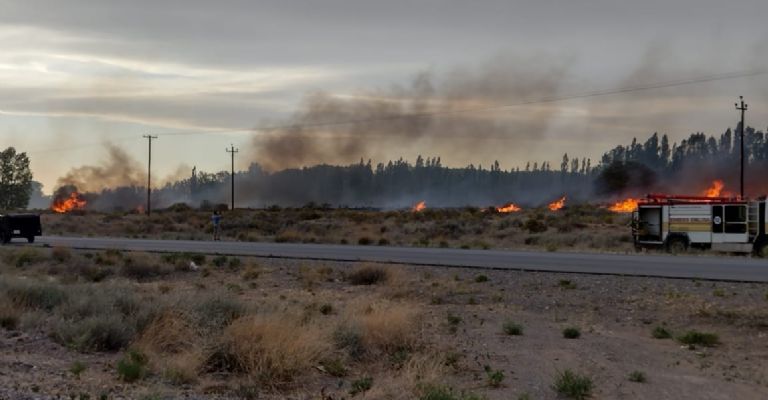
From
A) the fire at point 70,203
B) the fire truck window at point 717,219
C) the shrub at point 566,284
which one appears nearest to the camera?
the shrub at point 566,284

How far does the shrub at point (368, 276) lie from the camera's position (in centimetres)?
2245

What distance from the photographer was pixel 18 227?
42.6 m

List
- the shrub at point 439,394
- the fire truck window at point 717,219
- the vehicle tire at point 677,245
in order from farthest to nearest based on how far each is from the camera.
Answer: the vehicle tire at point 677,245 < the fire truck window at point 717,219 < the shrub at point 439,394

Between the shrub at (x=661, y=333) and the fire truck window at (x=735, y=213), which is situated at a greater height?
the fire truck window at (x=735, y=213)

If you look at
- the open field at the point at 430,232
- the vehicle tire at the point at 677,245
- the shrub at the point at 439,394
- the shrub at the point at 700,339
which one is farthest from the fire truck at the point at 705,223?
the shrub at the point at 439,394

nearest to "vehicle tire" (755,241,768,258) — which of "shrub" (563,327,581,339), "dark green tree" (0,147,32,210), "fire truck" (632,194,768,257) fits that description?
"fire truck" (632,194,768,257)

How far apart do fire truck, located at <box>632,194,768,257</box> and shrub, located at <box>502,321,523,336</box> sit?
18906 millimetres

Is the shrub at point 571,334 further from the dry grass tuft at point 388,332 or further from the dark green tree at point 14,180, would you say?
the dark green tree at point 14,180

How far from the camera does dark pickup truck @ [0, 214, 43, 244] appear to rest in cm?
4144

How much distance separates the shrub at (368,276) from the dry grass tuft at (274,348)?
10834 mm

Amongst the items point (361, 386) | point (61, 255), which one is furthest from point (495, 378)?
point (61, 255)

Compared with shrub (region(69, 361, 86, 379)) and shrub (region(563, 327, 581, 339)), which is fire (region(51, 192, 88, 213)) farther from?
shrub (region(69, 361, 86, 379))

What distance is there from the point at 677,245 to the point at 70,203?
144 meters

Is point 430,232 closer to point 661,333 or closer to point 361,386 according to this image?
point 661,333
